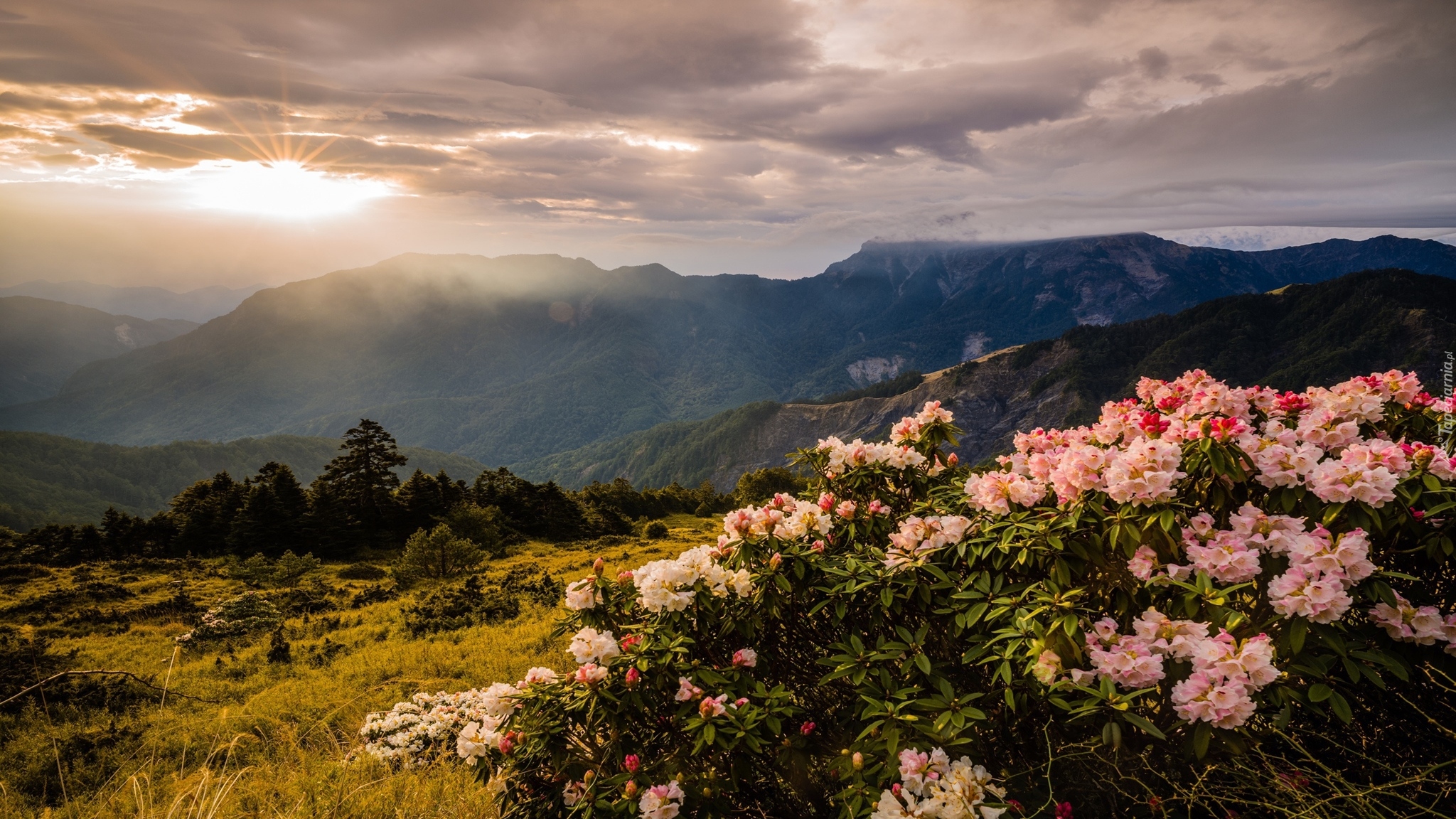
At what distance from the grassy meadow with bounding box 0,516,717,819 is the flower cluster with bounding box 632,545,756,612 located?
7.22 ft

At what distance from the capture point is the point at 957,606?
3.97 meters

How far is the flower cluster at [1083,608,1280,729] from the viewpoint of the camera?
2.97 m

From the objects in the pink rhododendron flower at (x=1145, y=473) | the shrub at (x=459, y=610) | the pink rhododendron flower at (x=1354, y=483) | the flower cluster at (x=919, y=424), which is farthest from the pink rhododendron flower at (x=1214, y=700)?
the shrub at (x=459, y=610)

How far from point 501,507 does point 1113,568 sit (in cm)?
4980

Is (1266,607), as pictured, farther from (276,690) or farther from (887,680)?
(276,690)

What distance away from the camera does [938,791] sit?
329cm

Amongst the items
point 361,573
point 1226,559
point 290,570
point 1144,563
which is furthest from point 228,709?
point 361,573

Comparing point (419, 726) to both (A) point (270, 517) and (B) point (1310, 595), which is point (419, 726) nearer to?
(B) point (1310, 595)

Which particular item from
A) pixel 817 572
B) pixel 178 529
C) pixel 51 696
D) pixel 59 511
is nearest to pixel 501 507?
pixel 178 529

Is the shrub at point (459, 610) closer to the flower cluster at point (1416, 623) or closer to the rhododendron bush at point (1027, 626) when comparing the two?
the rhododendron bush at point (1027, 626)

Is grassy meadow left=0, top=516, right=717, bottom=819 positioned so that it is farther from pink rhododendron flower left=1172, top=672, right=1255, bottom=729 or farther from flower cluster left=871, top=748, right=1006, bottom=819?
pink rhododendron flower left=1172, top=672, right=1255, bottom=729

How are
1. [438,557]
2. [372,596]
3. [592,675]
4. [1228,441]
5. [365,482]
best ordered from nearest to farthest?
[1228,441] < [592,675] < [372,596] < [438,557] < [365,482]

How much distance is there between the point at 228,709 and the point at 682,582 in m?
9.67

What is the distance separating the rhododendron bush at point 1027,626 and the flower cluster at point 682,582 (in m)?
0.02
